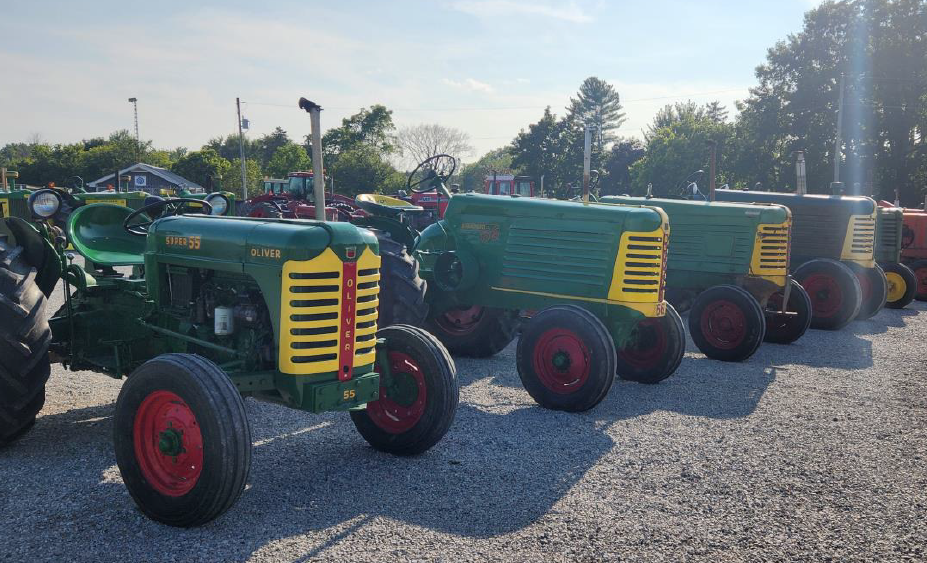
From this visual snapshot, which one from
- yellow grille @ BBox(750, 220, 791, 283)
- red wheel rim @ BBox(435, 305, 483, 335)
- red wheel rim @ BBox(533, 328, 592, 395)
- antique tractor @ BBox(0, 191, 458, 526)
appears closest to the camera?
antique tractor @ BBox(0, 191, 458, 526)

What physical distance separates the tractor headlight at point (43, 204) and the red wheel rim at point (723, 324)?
6304 mm

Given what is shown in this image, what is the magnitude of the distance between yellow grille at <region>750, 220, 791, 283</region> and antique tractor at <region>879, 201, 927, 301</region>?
6.50 metres

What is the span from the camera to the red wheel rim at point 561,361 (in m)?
5.96

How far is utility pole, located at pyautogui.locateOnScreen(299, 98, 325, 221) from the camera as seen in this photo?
3.74 m

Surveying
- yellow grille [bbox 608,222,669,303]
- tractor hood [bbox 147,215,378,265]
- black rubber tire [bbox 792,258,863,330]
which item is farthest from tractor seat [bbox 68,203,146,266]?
black rubber tire [bbox 792,258,863,330]

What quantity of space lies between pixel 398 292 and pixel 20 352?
290 cm

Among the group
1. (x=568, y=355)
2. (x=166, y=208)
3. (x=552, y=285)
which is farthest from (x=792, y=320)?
(x=166, y=208)

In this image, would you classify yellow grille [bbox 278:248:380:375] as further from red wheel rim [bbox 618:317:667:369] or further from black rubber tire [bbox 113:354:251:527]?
red wheel rim [bbox 618:317:667:369]

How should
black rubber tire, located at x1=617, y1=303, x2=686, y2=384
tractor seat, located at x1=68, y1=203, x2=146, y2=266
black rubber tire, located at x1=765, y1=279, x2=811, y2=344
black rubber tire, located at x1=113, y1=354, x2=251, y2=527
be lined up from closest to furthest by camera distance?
black rubber tire, located at x1=113, y1=354, x2=251, y2=527 → tractor seat, located at x1=68, y1=203, x2=146, y2=266 → black rubber tire, located at x1=617, y1=303, x2=686, y2=384 → black rubber tire, located at x1=765, y1=279, x2=811, y2=344

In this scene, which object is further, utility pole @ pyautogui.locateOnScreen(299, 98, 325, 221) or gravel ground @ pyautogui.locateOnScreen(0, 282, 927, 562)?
utility pole @ pyautogui.locateOnScreen(299, 98, 325, 221)

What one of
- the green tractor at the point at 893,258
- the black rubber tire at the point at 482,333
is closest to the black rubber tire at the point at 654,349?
the black rubber tire at the point at 482,333

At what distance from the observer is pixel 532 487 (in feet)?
14.2

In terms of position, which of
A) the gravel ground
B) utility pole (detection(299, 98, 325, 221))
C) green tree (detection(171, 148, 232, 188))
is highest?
green tree (detection(171, 148, 232, 188))

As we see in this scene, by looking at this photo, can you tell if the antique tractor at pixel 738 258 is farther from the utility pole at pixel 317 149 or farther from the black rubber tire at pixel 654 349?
the utility pole at pixel 317 149
